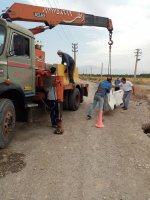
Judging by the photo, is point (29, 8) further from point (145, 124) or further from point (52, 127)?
point (145, 124)

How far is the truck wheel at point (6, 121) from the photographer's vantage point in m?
6.46

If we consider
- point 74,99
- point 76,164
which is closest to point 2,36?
point 76,164

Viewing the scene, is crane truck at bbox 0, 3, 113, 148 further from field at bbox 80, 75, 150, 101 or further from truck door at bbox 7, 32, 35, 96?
field at bbox 80, 75, 150, 101

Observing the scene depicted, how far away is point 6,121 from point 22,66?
60.4 inches

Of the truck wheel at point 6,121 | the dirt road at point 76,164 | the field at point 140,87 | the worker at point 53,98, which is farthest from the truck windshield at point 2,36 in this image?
the field at point 140,87

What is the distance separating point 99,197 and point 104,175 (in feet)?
2.78

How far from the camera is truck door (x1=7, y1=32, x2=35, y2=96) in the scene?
6.87 metres

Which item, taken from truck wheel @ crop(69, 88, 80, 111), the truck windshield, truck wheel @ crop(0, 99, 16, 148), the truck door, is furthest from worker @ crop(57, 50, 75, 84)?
truck wheel @ crop(0, 99, 16, 148)

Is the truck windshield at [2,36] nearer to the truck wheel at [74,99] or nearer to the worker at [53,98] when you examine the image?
the worker at [53,98]

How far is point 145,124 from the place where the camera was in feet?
35.3

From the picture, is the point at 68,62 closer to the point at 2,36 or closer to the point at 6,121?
the point at 2,36

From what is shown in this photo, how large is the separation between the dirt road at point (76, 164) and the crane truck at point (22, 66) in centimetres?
74

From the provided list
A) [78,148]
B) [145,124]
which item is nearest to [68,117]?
[145,124]

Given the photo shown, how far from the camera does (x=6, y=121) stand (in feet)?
22.0
